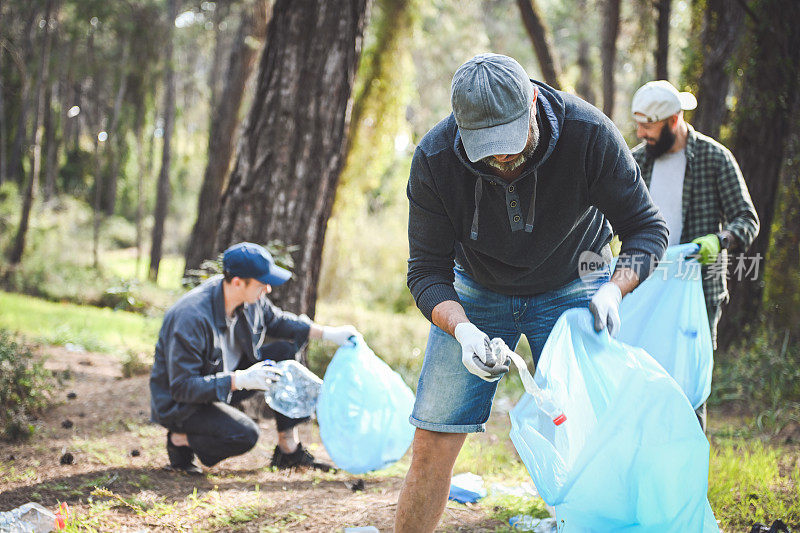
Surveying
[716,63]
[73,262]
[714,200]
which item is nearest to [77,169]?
[73,262]

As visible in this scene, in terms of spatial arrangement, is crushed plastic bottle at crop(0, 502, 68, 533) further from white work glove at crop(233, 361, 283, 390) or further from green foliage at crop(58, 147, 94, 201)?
green foliage at crop(58, 147, 94, 201)

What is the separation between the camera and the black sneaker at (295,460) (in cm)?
333

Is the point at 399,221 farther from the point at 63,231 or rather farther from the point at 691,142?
the point at 691,142

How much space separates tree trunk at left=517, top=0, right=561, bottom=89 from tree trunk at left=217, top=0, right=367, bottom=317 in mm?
3798

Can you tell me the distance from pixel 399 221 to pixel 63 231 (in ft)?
27.0

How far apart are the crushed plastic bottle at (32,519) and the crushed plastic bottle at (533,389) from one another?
5.44 feet

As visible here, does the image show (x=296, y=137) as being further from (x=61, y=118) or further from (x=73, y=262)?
(x=61, y=118)

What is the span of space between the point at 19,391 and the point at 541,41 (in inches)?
253

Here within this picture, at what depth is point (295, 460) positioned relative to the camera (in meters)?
3.33

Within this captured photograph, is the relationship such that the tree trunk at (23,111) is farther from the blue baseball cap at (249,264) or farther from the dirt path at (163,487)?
the blue baseball cap at (249,264)

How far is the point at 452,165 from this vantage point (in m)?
1.94

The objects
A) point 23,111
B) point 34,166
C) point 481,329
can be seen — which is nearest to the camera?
point 481,329

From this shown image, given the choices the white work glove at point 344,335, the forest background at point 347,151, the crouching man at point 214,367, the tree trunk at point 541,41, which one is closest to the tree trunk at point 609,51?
the forest background at point 347,151

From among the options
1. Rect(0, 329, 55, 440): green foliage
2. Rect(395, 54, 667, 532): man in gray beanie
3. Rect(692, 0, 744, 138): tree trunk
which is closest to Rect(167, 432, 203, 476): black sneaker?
Rect(0, 329, 55, 440): green foliage
